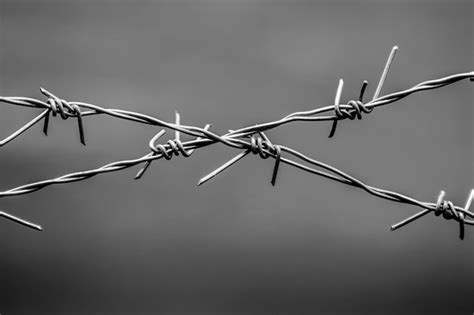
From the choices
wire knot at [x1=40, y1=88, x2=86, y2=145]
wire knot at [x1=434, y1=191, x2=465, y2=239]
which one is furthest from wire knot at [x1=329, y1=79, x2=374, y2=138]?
wire knot at [x1=40, y1=88, x2=86, y2=145]

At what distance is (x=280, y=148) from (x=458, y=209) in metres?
0.39

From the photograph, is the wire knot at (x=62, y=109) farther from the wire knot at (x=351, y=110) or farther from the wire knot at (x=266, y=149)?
the wire knot at (x=351, y=110)

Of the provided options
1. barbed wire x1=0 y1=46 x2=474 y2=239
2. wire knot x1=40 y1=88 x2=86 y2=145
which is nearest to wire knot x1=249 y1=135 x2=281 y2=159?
barbed wire x1=0 y1=46 x2=474 y2=239

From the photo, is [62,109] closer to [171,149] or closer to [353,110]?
[171,149]

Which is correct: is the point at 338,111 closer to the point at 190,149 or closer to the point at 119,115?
the point at 190,149

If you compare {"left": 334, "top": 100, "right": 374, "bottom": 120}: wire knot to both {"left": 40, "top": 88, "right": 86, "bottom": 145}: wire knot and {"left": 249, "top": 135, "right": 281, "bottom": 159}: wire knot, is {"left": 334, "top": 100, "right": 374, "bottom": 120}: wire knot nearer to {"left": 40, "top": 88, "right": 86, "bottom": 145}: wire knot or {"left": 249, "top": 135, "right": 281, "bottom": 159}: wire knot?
{"left": 249, "top": 135, "right": 281, "bottom": 159}: wire knot

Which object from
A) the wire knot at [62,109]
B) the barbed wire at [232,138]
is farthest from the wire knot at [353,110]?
the wire knot at [62,109]

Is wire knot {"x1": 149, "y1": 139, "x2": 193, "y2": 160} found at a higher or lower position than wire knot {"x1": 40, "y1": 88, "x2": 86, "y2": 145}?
lower

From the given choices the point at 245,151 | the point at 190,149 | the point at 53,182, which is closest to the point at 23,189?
the point at 53,182

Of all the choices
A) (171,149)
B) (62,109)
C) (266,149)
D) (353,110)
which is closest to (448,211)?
(353,110)

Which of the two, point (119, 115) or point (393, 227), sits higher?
point (119, 115)

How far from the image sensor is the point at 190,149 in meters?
1.13


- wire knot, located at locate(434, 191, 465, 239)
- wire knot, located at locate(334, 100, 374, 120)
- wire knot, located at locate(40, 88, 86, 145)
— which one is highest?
wire knot, located at locate(40, 88, 86, 145)

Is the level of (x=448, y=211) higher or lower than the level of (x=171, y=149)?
lower
